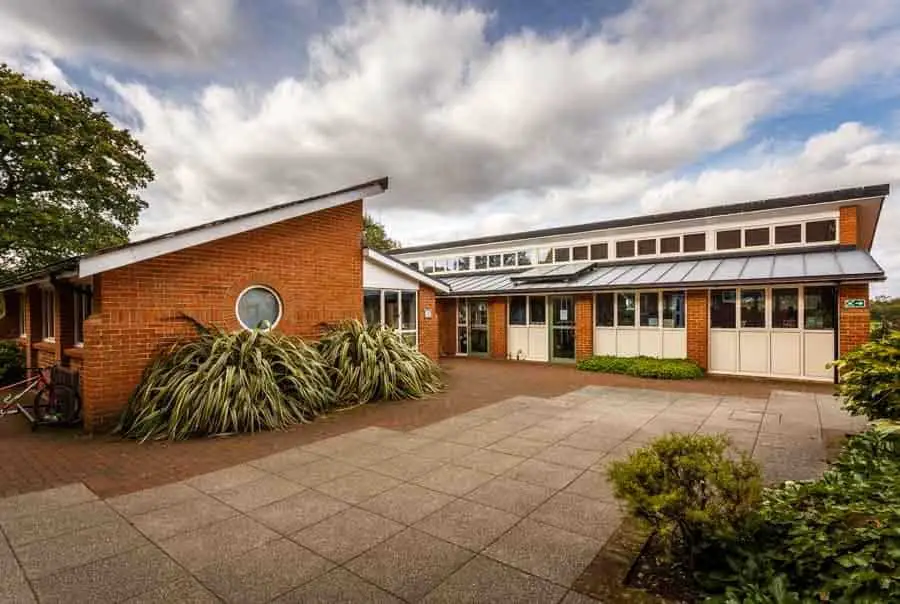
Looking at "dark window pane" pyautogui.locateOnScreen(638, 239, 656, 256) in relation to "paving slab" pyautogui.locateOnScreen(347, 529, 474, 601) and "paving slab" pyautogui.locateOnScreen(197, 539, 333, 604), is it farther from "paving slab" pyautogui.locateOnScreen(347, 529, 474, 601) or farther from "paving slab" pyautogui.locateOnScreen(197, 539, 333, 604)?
"paving slab" pyautogui.locateOnScreen(197, 539, 333, 604)

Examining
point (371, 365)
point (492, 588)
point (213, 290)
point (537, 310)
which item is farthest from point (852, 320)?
point (213, 290)

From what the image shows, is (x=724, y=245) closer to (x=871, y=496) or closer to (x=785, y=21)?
(x=785, y=21)

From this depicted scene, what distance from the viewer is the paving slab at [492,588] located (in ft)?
8.19

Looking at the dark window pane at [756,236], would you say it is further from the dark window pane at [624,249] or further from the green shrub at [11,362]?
the green shrub at [11,362]

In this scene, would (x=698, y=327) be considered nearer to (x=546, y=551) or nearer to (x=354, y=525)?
(x=546, y=551)

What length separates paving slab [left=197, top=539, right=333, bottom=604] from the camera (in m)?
2.56

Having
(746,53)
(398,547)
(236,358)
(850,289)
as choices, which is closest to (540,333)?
(850,289)

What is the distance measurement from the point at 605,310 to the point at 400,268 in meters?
7.18

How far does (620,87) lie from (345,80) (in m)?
6.41

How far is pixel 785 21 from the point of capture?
682cm

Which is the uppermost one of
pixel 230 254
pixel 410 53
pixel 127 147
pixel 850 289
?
pixel 127 147

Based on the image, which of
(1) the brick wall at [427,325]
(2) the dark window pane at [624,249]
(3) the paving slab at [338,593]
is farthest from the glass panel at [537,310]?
(3) the paving slab at [338,593]

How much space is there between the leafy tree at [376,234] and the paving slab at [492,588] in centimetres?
3701

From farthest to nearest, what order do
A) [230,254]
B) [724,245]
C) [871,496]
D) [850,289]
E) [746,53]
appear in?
[724,245] < [850,289] < [230,254] < [746,53] < [871,496]
